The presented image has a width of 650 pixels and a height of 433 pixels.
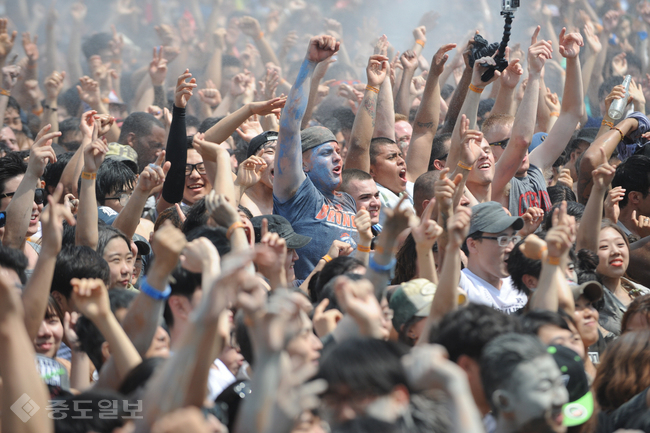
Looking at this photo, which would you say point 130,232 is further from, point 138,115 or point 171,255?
point 138,115

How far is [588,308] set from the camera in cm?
303

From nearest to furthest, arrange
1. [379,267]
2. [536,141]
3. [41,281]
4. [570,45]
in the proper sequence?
[41,281]
[379,267]
[570,45]
[536,141]

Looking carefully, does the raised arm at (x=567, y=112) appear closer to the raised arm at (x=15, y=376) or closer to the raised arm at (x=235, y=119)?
the raised arm at (x=235, y=119)

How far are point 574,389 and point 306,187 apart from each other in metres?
2.05

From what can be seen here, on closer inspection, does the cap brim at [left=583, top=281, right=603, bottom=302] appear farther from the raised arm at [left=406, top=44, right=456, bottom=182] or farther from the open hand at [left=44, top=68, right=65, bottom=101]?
the open hand at [left=44, top=68, right=65, bottom=101]

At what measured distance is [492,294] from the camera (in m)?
3.50

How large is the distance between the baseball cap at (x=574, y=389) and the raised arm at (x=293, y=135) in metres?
1.95

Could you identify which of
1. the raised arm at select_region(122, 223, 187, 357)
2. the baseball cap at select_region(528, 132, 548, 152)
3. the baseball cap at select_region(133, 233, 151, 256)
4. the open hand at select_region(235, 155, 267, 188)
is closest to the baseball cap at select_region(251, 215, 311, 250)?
the open hand at select_region(235, 155, 267, 188)

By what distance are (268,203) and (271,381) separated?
300 cm

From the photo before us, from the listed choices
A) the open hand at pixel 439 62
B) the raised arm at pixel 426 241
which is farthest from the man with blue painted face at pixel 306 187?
the open hand at pixel 439 62

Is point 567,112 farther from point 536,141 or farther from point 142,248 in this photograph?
point 142,248

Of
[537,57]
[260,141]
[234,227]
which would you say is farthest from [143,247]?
[537,57]

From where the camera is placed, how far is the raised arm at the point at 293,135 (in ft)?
12.3

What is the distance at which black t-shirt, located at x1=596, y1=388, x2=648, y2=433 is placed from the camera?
92.7 inches
